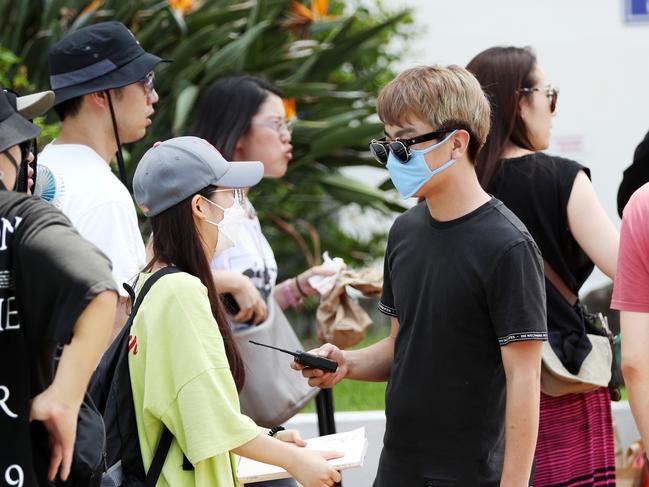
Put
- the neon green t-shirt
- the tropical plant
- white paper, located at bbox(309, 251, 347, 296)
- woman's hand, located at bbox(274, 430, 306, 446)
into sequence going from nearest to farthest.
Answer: the neon green t-shirt, woman's hand, located at bbox(274, 430, 306, 446), white paper, located at bbox(309, 251, 347, 296), the tropical plant

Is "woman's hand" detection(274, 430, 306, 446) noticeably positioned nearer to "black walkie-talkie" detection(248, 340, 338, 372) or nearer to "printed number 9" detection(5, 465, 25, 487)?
"black walkie-talkie" detection(248, 340, 338, 372)

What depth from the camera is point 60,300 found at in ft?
6.57

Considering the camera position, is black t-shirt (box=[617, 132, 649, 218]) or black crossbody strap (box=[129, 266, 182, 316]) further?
black t-shirt (box=[617, 132, 649, 218])

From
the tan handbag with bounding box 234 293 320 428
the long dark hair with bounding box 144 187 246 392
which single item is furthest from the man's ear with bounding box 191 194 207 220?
the tan handbag with bounding box 234 293 320 428

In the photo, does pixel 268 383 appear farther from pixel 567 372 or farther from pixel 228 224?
pixel 567 372

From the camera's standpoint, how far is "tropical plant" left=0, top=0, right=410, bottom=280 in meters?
6.49

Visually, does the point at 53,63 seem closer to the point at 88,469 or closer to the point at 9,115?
the point at 9,115

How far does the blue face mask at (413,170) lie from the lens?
273cm

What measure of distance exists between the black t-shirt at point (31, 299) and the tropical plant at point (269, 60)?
3.97 meters

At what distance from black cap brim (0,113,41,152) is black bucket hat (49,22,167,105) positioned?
1244mm

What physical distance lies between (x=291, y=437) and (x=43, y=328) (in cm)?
88

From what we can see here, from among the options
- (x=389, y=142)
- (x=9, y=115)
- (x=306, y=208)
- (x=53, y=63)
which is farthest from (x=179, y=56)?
(x=9, y=115)

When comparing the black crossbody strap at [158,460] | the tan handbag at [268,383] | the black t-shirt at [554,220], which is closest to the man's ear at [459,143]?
the black t-shirt at [554,220]

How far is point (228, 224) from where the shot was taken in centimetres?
287
